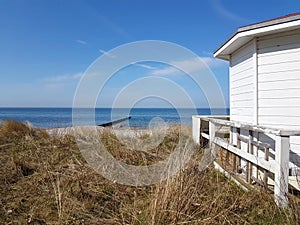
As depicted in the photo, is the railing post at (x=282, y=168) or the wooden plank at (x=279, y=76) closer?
the railing post at (x=282, y=168)

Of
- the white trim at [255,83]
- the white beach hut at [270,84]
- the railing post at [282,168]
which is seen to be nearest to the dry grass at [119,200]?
the railing post at [282,168]

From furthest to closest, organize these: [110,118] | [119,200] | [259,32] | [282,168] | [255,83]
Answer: [110,118] → [255,83] → [259,32] → [119,200] → [282,168]

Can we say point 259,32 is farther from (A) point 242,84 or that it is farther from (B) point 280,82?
(A) point 242,84

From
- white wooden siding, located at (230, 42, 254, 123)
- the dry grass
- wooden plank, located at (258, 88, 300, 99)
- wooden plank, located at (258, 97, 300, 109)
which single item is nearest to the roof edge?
white wooden siding, located at (230, 42, 254, 123)

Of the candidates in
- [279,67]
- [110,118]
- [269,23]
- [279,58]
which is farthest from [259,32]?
[110,118]

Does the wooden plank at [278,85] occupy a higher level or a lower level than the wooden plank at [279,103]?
higher

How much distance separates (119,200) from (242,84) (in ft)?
12.2

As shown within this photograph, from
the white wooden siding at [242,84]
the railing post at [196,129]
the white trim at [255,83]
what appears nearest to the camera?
the white trim at [255,83]

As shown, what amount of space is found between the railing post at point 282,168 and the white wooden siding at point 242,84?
1.98 meters

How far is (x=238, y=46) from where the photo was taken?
18.6 ft

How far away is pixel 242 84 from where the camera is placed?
5.66 m

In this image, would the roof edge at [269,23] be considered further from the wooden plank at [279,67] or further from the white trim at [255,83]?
the wooden plank at [279,67]

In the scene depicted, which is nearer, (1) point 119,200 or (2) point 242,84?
(1) point 119,200

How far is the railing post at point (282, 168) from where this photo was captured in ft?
10.3
